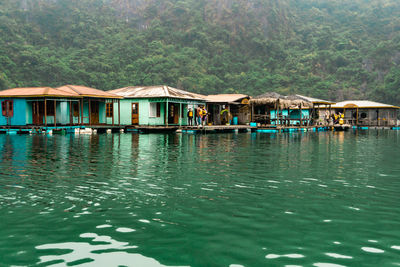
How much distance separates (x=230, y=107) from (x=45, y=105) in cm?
2389

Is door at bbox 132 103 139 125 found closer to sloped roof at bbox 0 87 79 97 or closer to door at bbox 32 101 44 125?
sloped roof at bbox 0 87 79 97

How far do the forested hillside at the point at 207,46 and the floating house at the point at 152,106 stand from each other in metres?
31.6

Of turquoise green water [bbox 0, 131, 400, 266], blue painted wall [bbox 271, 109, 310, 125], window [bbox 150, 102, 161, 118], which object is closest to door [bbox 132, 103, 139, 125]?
window [bbox 150, 102, 161, 118]

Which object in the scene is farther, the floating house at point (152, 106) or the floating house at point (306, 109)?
the floating house at point (306, 109)

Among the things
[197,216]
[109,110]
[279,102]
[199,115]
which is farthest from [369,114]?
[197,216]

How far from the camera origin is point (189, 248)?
5.29 m

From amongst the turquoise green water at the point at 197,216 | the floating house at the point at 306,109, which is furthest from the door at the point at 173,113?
the turquoise green water at the point at 197,216

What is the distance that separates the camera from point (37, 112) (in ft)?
114

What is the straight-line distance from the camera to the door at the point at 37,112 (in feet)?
114

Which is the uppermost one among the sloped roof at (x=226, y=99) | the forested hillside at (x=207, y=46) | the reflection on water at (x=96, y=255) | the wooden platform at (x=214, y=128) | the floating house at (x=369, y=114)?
the forested hillside at (x=207, y=46)

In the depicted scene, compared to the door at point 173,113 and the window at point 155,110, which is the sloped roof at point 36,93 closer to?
the window at point 155,110

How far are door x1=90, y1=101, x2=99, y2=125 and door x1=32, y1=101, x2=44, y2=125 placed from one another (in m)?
5.29

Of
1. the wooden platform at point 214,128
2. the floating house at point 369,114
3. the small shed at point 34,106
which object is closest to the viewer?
the small shed at point 34,106

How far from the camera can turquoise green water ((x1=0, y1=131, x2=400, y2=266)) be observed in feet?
16.6
